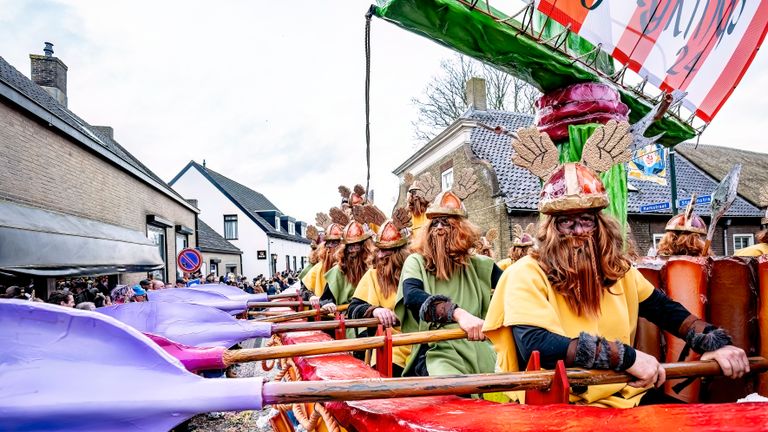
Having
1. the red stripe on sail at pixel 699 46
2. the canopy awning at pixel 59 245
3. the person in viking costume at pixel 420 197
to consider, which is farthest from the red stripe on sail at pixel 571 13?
the canopy awning at pixel 59 245

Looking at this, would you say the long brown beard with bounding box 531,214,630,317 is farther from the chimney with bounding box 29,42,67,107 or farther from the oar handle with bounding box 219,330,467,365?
the chimney with bounding box 29,42,67,107

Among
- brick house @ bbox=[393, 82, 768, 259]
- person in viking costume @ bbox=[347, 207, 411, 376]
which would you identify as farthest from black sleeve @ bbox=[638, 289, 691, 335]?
brick house @ bbox=[393, 82, 768, 259]

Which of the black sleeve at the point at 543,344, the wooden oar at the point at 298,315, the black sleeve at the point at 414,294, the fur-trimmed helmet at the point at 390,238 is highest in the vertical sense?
the fur-trimmed helmet at the point at 390,238

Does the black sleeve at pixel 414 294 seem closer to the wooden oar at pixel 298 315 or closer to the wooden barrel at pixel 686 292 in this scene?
the wooden barrel at pixel 686 292

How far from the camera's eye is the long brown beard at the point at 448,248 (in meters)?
3.42

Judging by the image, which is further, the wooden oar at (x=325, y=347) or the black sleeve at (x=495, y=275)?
the black sleeve at (x=495, y=275)

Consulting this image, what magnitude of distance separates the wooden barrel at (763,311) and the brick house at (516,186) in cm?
1061

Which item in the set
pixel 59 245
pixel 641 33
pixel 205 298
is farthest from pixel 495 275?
pixel 59 245

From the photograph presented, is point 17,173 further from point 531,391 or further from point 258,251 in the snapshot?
point 258,251

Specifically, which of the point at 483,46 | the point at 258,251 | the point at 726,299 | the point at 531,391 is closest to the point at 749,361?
the point at 726,299

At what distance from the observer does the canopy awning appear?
679 centimetres

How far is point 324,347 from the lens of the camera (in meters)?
2.57

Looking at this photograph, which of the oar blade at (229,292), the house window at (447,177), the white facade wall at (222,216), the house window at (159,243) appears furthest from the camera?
the white facade wall at (222,216)

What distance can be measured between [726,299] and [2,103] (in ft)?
31.8
